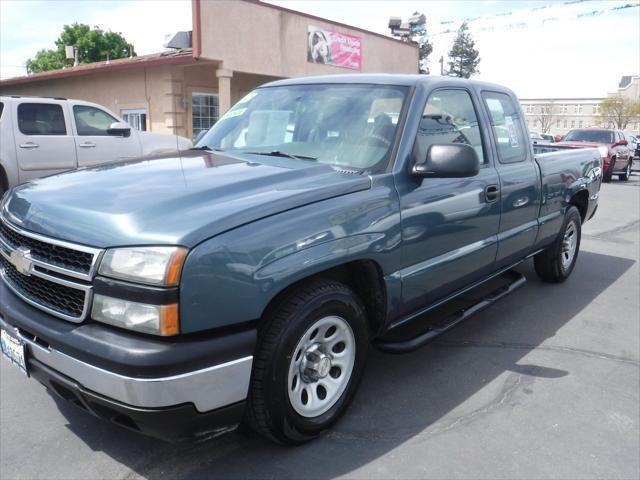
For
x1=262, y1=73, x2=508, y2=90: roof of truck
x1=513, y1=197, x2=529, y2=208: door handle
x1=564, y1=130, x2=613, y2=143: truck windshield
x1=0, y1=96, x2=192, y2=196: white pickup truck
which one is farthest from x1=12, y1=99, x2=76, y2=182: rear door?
x1=564, y1=130, x2=613, y2=143: truck windshield

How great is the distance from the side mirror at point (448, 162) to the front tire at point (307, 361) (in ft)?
2.73

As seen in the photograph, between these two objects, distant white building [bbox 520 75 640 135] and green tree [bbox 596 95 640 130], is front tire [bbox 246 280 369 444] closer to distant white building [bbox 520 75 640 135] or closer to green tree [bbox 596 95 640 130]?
green tree [bbox 596 95 640 130]

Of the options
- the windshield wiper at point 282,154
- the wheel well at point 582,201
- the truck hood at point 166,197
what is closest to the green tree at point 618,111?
the wheel well at point 582,201

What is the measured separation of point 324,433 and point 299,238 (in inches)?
44.1

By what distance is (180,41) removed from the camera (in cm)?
1612

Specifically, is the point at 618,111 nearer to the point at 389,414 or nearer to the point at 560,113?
the point at 560,113

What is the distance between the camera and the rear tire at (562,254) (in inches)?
223

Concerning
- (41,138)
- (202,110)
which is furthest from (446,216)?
(202,110)

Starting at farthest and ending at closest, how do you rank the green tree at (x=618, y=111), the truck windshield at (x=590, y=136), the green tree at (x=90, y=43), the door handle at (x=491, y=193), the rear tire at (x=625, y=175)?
the green tree at (x=618, y=111) < the green tree at (x=90, y=43) < the rear tire at (x=625, y=175) < the truck windshield at (x=590, y=136) < the door handle at (x=491, y=193)

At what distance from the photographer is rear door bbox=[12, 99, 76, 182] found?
29.7 ft

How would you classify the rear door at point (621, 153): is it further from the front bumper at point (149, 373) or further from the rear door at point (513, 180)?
the front bumper at point (149, 373)

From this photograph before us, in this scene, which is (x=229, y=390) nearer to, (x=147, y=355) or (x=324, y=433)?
(x=147, y=355)

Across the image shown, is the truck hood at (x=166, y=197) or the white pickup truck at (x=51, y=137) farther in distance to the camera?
the white pickup truck at (x=51, y=137)

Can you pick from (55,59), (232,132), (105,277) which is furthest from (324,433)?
(55,59)
